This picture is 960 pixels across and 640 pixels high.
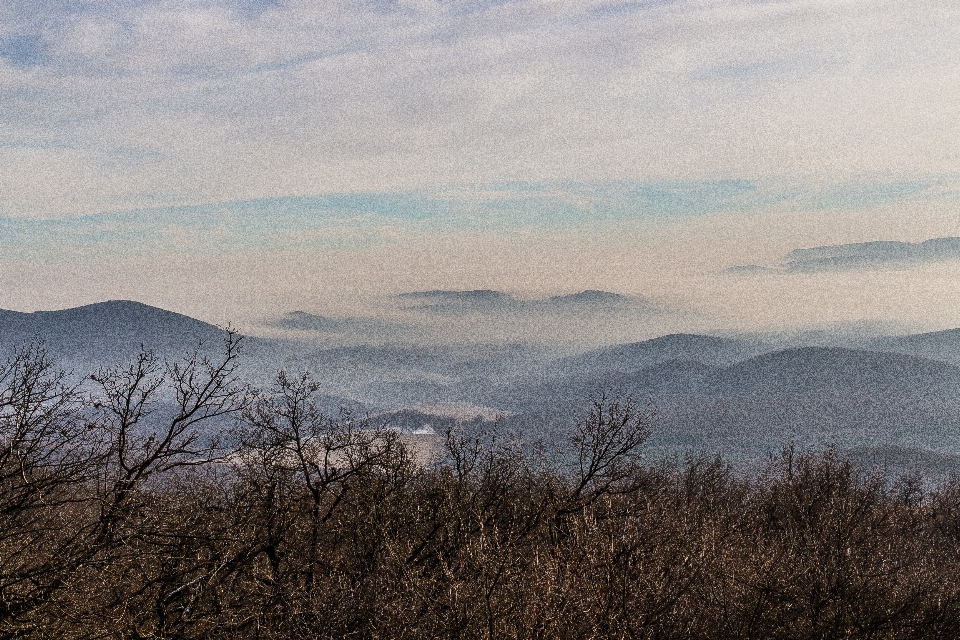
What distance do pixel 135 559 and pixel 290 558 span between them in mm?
6707

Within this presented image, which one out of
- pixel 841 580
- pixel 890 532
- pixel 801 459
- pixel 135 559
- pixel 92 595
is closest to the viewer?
pixel 92 595

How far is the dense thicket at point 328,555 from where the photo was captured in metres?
19.1

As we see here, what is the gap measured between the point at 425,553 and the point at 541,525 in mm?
6911

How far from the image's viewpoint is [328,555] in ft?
90.8

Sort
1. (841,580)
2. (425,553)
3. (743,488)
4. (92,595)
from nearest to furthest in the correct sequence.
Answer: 1. (92,595)
2. (841,580)
3. (425,553)
4. (743,488)

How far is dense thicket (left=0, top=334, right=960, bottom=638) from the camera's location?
62.8ft

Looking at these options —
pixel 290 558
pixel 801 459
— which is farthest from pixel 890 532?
pixel 290 558

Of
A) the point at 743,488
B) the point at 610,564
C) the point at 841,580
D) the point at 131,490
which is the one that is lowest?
the point at 743,488

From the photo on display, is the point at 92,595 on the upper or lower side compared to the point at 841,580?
upper

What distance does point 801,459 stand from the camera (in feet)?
230

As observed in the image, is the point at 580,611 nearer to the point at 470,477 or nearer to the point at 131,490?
the point at 131,490

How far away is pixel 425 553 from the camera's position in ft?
95.6

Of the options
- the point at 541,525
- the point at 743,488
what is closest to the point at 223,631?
the point at 541,525

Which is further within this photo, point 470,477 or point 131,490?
point 470,477
